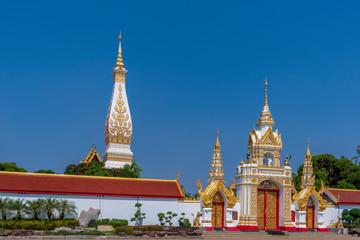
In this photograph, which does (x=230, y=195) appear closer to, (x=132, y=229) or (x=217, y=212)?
(x=217, y=212)

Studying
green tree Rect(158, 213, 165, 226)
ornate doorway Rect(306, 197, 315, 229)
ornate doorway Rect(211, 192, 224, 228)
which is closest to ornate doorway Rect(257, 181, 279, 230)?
ornate doorway Rect(306, 197, 315, 229)

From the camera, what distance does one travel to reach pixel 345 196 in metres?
32.1

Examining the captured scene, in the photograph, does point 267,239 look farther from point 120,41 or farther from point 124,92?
point 120,41

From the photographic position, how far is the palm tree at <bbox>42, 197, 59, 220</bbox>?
23.8 metres

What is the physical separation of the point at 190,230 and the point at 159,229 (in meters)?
1.63

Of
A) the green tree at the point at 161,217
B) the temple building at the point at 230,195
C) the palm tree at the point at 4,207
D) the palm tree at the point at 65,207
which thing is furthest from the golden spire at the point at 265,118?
the palm tree at the point at 4,207

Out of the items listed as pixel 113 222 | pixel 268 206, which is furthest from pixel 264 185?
pixel 113 222

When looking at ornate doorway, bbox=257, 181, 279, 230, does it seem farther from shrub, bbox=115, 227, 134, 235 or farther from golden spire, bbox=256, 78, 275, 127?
shrub, bbox=115, 227, 134, 235

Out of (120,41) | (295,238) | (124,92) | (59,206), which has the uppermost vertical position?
(120,41)

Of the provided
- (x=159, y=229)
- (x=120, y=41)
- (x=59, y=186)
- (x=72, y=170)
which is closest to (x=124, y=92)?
(x=120, y=41)

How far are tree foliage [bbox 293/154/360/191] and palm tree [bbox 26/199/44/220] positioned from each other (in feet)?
80.4

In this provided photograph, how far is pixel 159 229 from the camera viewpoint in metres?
23.2

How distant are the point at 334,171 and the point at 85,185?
92.9 feet

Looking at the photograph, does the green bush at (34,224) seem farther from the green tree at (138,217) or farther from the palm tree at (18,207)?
the green tree at (138,217)
